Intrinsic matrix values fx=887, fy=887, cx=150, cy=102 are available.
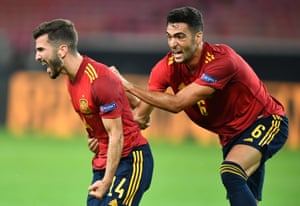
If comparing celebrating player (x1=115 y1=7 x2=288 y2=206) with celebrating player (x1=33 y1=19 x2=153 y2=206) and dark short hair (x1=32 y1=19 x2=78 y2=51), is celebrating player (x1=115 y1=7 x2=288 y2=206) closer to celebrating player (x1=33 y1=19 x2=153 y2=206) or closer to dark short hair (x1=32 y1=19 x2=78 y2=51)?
celebrating player (x1=33 y1=19 x2=153 y2=206)

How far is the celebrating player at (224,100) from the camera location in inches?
289

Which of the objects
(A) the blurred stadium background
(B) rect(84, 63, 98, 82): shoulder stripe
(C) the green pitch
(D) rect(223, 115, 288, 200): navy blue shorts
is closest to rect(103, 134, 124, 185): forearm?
(B) rect(84, 63, 98, 82): shoulder stripe

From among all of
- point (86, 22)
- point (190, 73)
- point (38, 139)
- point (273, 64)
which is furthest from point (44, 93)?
point (190, 73)

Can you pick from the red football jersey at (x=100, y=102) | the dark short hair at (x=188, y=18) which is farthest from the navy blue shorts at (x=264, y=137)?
the red football jersey at (x=100, y=102)

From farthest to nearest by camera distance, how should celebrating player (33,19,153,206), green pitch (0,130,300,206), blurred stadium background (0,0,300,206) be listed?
blurred stadium background (0,0,300,206) < green pitch (0,130,300,206) < celebrating player (33,19,153,206)

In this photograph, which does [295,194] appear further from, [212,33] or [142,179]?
[212,33]

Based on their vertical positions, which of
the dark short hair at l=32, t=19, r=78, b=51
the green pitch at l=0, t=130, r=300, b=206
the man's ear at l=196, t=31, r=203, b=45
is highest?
the dark short hair at l=32, t=19, r=78, b=51

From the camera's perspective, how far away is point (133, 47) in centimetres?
1833

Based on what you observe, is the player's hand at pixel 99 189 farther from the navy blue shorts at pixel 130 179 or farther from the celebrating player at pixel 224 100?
the celebrating player at pixel 224 100

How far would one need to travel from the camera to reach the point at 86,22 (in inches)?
810

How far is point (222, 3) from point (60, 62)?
14.2 metres

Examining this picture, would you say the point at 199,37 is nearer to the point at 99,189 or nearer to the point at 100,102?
the point at 100,102

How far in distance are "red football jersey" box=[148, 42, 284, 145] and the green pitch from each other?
2834 mm

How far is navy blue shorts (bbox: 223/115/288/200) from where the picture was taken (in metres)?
7.63
